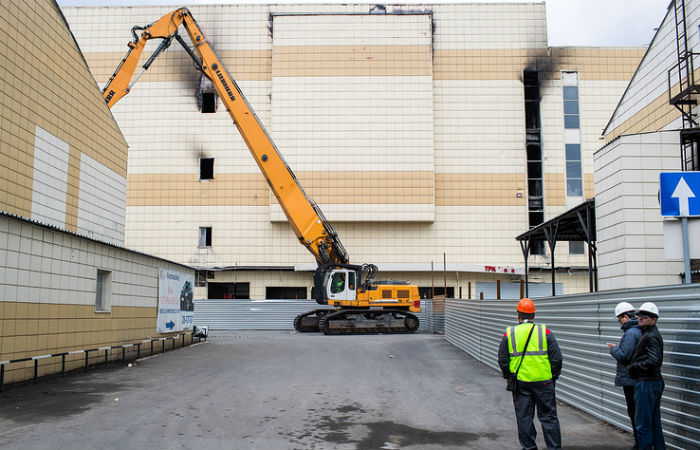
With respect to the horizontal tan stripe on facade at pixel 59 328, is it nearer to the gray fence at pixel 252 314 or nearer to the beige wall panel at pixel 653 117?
the beige wall panel at pixel 653 117

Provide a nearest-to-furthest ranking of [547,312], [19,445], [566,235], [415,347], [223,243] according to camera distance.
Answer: [19,445]
[547,312]
[415,347]
[566,235]
[223,243]

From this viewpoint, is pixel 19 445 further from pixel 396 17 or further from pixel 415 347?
pixel 396 17

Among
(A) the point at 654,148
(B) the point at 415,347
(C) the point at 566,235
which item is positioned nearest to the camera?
(A) the point at 654,148

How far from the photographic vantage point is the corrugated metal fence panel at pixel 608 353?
604 cm

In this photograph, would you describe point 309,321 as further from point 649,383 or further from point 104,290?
point 649,383

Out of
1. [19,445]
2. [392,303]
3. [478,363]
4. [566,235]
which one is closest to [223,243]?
[392,303]

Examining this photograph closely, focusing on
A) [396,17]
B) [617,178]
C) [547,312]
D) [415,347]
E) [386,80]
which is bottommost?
[415,347]

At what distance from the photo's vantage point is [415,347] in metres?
19.7

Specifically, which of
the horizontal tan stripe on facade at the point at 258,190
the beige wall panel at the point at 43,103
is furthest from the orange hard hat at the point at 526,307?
the horizontal tan stripe on facade at the point at 258,190

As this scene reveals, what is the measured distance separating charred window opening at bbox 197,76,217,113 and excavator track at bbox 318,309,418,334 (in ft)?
56.9

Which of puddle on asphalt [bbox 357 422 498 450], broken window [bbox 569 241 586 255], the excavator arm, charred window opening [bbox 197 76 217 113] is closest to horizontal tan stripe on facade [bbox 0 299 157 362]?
puddle on asphalt [bbox 357 422 498 450]

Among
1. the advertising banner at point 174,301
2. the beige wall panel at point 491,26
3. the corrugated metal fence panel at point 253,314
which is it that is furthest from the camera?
the beige wall panel at point 491,26

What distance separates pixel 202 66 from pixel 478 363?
52.3 ft

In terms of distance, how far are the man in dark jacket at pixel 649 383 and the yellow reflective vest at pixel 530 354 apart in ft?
2.86
